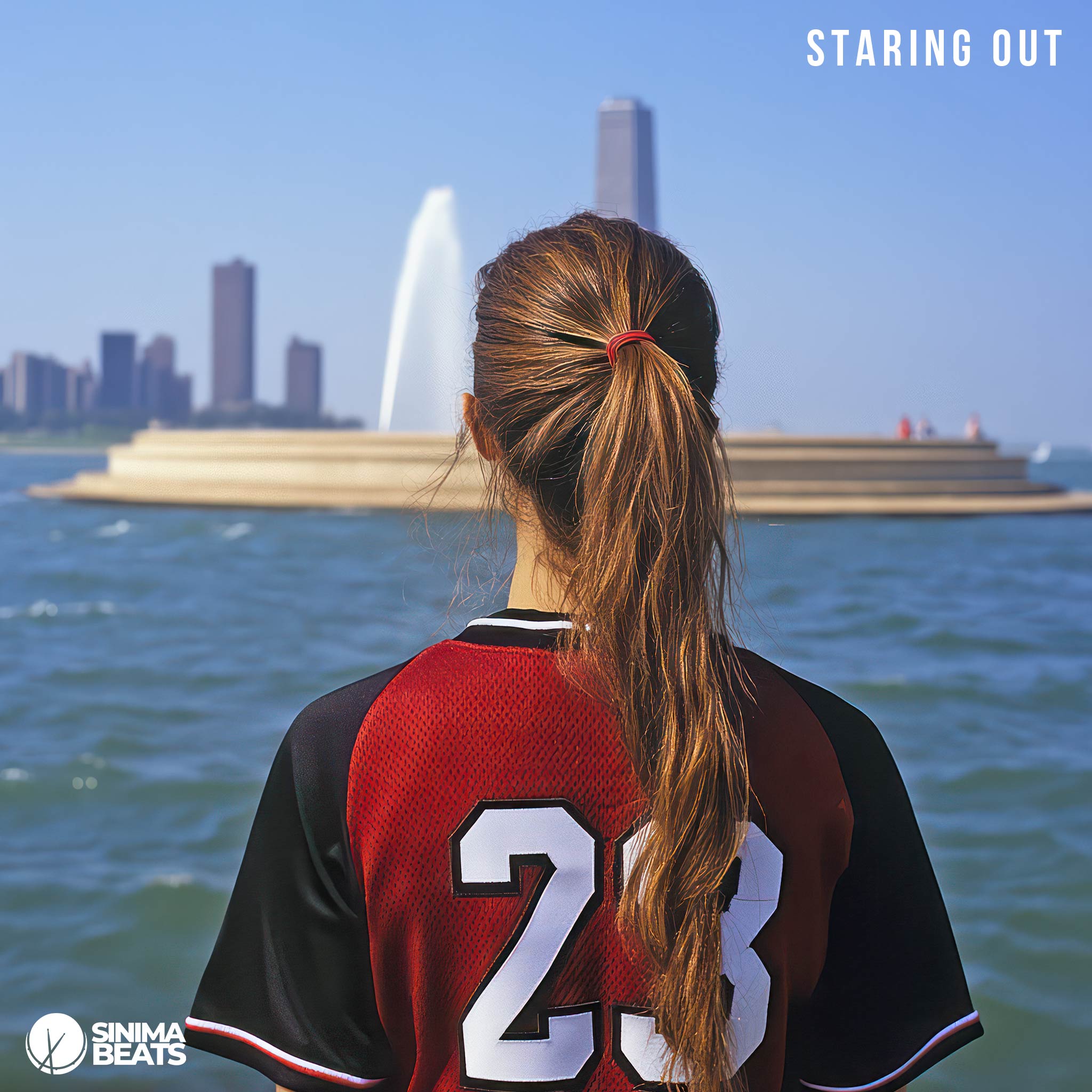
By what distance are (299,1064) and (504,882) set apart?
1.03ft

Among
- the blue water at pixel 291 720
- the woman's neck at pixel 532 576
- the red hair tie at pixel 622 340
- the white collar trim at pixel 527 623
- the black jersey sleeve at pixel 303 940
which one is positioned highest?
the red hair tie at pixel 622 340

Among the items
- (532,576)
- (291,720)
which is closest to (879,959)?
(532,576)

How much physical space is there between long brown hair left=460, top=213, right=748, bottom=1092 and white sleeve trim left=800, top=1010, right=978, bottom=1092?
0.21 metres

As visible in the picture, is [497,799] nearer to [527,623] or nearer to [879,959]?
[527,623]

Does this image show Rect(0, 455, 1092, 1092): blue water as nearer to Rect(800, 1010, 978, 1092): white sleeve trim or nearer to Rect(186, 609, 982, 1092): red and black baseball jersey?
Rect(186, 609, 982, 1092): red and black baseball jersey

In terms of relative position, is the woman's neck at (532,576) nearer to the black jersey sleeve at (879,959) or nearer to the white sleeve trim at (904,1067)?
the black jersey sleeve at (879,959)

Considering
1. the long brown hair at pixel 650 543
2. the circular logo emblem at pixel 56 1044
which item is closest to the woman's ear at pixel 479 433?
the long brown hair at pixel 650 543

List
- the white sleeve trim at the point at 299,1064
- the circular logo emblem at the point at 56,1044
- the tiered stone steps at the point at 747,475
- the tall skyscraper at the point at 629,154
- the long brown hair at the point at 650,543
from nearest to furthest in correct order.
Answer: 1. the long brown hair at the point at 650,543
2. the white sleeve trim at the point at 299,1064
3. the circular logo emblem at the point at 56,1044
4. the tiered stone steps at the point at 747,475
5. the tall skyscraper at the point at 629,154

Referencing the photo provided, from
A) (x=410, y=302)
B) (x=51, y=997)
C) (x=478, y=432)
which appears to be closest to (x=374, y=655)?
(x=51, y=997)

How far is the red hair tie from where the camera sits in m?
1.03

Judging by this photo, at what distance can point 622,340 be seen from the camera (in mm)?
1024

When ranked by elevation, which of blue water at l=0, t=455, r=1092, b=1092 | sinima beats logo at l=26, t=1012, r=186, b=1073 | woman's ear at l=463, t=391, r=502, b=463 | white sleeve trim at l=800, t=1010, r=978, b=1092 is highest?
woman's ear at l=463, t=391, r=502, b=463

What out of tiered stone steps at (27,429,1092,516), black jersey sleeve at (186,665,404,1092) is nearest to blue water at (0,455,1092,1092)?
black jersey sleeve at (186,665,404,1092)

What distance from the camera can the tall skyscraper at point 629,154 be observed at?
9338cm
